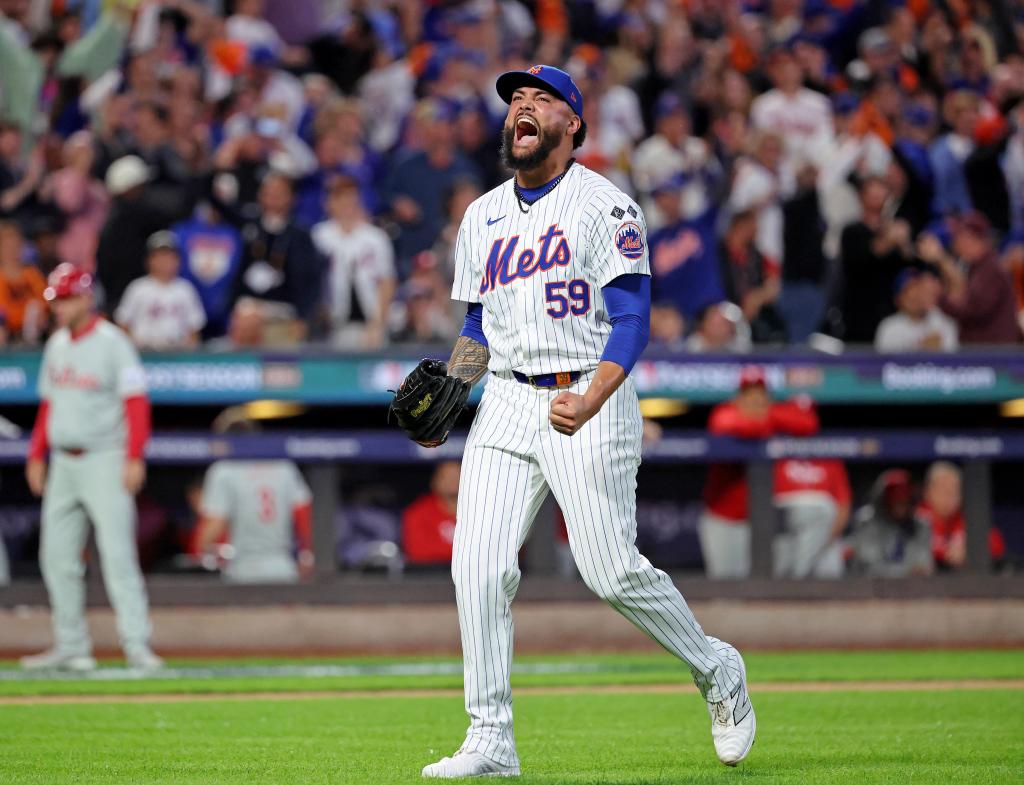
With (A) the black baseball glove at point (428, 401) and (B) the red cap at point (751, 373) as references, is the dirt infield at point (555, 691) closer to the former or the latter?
(B) the red cap at point (751, 373)

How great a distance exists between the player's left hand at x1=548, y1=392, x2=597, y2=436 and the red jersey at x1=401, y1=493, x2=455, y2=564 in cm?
652

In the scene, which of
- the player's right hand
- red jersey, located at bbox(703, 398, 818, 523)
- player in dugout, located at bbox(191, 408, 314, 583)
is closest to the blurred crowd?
red jersey, located at bbox(703, 398, 818, 523)

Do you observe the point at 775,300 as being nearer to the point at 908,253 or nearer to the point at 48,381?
the point at 908,253

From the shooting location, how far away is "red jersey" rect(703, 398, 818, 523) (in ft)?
37.1

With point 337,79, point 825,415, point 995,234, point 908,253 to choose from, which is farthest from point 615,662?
point 337,79

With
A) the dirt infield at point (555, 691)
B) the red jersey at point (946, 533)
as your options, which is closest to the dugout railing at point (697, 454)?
the red jersey at point (946, 533)

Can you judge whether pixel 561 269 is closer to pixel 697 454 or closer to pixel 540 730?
pixel 540 730

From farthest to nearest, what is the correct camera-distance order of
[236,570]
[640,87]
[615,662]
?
[640,87]
[236,570]
[615,662]

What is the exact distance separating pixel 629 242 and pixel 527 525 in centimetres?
92

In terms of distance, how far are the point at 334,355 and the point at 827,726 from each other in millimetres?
5277

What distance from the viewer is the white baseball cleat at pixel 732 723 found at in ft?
17.1

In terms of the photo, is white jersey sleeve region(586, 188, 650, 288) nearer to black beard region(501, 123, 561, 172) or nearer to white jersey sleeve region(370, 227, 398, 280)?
black beard region(501, 123, 561, 172)

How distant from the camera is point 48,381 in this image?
947 centimetres

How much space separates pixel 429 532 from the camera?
443 inches
